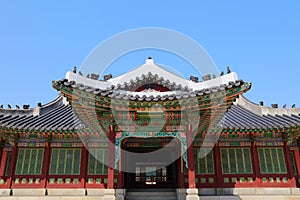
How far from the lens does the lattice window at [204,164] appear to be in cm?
1398

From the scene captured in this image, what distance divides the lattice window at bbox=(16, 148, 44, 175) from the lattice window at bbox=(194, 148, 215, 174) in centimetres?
887

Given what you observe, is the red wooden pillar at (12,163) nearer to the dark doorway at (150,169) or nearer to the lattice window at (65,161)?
the lattice window at (65,161)

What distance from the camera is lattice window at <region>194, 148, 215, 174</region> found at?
14.0m

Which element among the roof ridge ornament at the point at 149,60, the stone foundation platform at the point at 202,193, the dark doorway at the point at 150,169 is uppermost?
the roof ridge ornament at the point at 149,60

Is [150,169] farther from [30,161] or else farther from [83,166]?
[30,161]

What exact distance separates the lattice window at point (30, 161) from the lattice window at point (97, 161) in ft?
9.30

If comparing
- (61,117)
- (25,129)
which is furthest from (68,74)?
(25,129)

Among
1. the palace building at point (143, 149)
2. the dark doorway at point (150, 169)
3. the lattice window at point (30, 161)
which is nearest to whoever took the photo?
the palace building at point (143, 149)

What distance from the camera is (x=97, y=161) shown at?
559 inches

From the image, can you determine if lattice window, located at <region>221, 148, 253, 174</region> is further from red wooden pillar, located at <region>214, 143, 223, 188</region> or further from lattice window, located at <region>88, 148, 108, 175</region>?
lattice window, located at <region>88, 148, 108, 175</region>

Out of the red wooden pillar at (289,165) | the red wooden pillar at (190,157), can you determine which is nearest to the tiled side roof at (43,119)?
the red wooden pillar at (190,157)

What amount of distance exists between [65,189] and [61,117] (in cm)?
475

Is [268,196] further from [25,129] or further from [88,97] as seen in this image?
[25,129]

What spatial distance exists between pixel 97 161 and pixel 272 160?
10.0 metres
